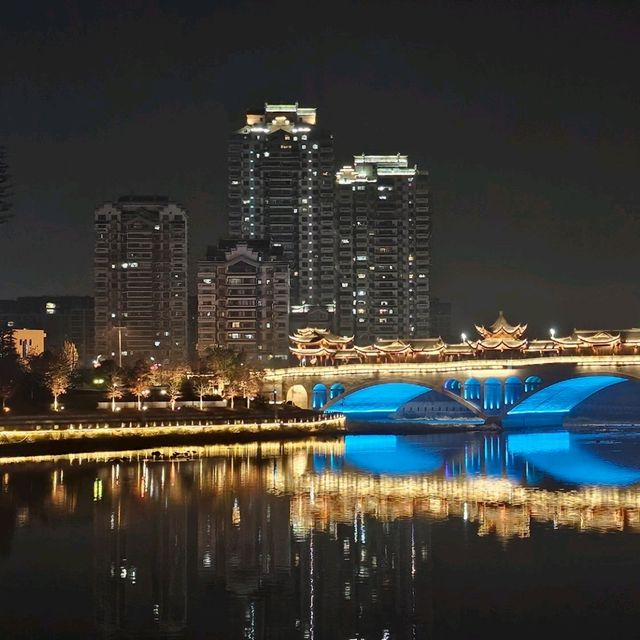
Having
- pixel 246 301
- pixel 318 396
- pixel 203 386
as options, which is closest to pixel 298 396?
pixel 318 396

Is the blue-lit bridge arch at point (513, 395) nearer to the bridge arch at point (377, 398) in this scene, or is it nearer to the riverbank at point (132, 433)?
the bridge arch at point (377, 398)

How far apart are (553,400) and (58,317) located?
98298mm

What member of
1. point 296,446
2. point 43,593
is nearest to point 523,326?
point 296,446

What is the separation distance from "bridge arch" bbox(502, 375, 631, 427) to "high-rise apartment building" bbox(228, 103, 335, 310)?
61881 mm

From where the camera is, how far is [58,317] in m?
183

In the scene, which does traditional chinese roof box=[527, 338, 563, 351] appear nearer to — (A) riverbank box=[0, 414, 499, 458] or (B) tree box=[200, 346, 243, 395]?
(A) riverbank box=[0, 414, 499, 458]

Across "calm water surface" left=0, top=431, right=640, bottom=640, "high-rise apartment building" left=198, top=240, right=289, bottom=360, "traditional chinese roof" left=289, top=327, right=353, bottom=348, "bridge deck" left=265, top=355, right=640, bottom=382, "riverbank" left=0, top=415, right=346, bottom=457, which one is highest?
"high-rise apartment building" left=198, top=240, right=289, bottom=360

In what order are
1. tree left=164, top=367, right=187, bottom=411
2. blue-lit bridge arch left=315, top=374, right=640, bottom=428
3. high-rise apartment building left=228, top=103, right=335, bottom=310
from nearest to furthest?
tree left=164, top=367, right=187, bottom=411, blue-lit bridge arch left=315, top=374, right=640, bottom=428, high-rise apartment building left=228, top=103, right=335, bottom=310

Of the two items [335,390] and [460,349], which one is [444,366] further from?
[335,390]

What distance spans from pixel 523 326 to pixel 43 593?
72.2m

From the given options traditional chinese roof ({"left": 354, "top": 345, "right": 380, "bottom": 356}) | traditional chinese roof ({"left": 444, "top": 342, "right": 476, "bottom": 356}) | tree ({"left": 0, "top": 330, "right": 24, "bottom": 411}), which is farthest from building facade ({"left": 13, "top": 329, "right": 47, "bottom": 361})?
traditional chinese roof ({"left": 444, "top": 342, "right": 476, "bottom": 356})

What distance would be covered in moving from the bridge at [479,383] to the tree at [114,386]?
771 inches

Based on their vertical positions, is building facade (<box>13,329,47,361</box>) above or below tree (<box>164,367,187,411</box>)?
above

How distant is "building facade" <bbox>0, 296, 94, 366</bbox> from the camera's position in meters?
180
